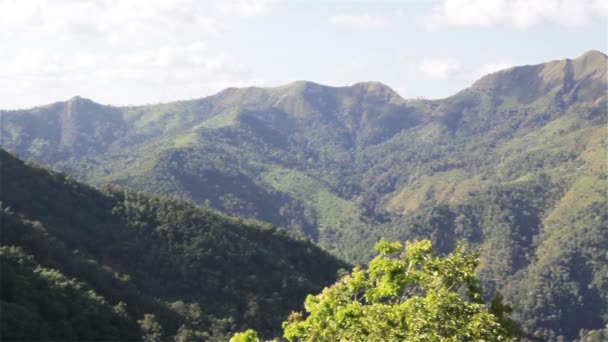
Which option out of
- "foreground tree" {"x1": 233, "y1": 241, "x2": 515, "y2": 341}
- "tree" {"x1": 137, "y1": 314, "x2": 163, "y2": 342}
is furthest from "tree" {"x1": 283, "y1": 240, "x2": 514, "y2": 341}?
"tree" {"x1": 137, "y1": 314, "x2": 163, "y2": 342}

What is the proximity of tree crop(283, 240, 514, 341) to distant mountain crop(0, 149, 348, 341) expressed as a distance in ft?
123

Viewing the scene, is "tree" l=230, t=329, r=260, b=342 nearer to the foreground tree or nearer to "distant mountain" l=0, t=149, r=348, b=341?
the foreground tree

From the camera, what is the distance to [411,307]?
17156mm

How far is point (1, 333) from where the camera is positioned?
44344 millimetres

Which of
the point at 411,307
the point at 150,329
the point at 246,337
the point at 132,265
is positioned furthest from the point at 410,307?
the point at 132,265

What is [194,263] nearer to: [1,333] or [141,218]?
[141,218]

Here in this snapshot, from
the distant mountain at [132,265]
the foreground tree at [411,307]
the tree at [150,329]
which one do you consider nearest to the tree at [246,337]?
the foreground tree at [411,307]

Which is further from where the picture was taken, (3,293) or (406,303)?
(3,293)

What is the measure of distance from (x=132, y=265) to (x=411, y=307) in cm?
8858

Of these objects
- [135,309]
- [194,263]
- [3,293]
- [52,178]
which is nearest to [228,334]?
[135,309]

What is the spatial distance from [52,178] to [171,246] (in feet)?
81.0

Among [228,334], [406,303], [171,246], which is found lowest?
[228,334]

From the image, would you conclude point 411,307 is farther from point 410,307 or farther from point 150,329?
point 150,329

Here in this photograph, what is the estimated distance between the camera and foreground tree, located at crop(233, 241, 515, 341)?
1662 centimetres
